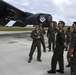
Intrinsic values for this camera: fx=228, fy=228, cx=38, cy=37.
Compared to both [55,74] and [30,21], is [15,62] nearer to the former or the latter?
[55,74]

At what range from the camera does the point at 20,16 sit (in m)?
29.6

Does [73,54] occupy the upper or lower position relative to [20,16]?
lower

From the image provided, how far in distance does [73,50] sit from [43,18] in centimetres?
1852

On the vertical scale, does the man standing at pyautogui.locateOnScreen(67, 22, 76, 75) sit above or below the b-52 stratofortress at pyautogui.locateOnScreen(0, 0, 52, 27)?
below

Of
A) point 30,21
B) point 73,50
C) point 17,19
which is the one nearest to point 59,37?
point 73,50

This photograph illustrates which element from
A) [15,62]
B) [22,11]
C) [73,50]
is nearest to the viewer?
[73,50]

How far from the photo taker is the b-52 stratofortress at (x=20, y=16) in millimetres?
24828

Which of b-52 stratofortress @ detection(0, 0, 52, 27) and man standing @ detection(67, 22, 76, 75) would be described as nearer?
man standing @ detection(67, 22, 76, 75)

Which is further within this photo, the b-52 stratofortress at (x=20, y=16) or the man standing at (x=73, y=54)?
the b-52 stratofortress at (x=20, y=16)

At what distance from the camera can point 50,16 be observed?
82.8 ft

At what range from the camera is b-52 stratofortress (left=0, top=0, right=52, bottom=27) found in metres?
24.8

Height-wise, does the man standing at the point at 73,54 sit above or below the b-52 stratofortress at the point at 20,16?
below

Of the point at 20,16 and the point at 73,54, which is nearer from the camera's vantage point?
the point at 73,54

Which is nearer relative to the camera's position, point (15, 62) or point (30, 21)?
point (15, 62)
